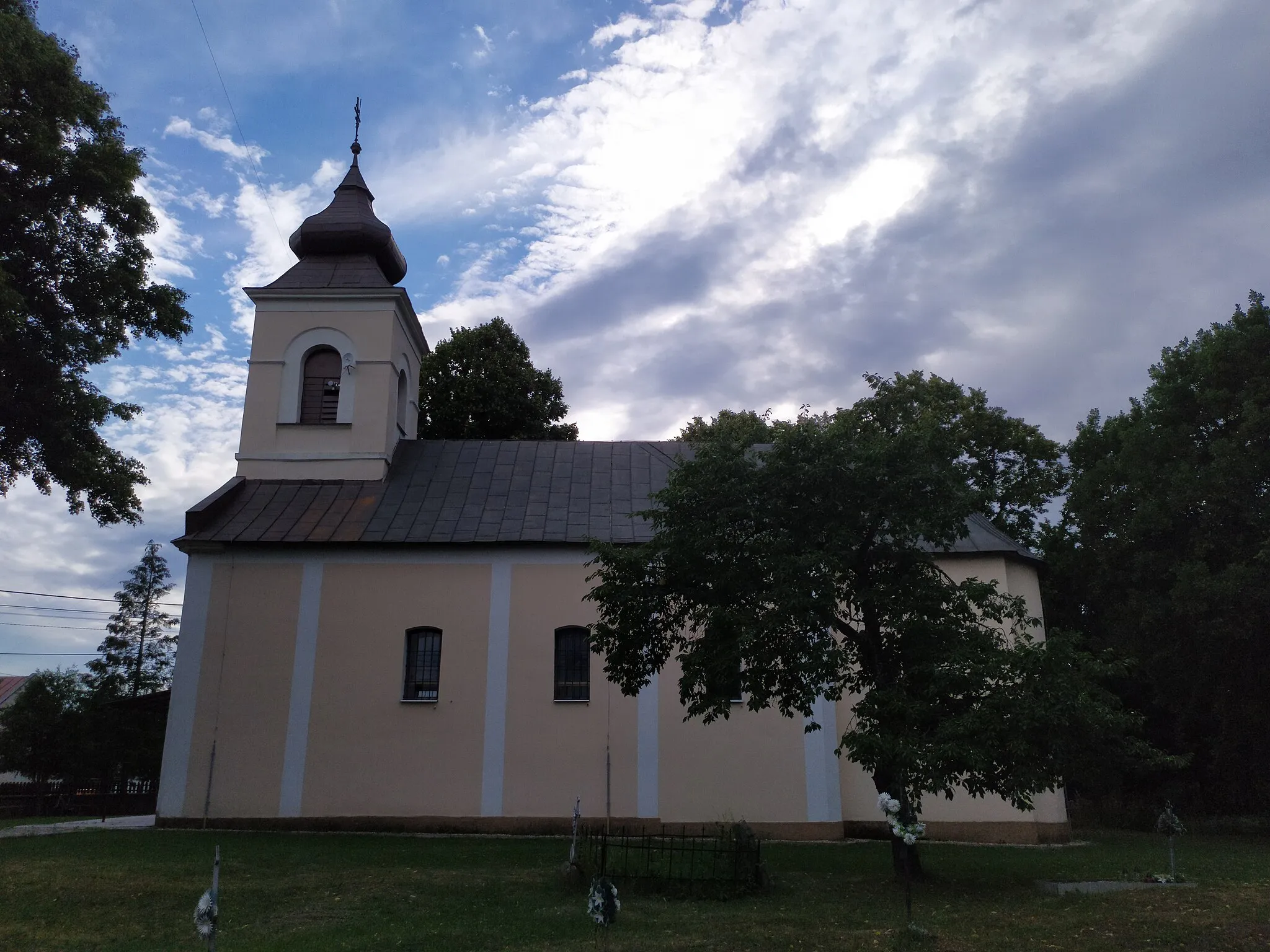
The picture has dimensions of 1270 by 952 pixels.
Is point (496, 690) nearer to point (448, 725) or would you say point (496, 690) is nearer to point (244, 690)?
point (448, 725)

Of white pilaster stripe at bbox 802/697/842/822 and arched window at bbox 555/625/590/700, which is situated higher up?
arched window at bbox 555/625/590/700

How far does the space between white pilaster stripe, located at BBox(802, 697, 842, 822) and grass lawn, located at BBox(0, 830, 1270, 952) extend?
2939 mm

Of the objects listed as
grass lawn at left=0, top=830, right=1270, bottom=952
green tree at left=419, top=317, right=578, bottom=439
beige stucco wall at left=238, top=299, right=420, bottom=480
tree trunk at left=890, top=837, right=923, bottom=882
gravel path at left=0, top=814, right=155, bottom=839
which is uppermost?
green tree at left=419, top=317, right=578, bottom=439

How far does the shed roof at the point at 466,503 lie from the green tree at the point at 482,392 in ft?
26.3

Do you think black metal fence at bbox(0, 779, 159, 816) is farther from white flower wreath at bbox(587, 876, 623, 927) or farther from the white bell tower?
white flower wreath at bbox(587, 876, 623, 927)

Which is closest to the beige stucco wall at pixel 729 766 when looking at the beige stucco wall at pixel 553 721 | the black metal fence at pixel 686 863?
the beige stucco wall at pixel 553 721

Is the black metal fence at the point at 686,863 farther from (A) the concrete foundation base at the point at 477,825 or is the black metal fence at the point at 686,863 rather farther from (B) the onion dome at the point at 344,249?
(B) the onion dome at the point at 344,249

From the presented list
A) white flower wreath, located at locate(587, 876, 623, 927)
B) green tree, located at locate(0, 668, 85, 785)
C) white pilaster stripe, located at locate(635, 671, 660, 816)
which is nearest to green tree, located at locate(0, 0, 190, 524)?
white pilaster stripe, located at locate(635, 671, 660, 816)

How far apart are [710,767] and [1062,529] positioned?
14.5 m

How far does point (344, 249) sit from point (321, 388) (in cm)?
363

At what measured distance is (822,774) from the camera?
17.8m

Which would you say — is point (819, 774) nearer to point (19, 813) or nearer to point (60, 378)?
point (60, 378)

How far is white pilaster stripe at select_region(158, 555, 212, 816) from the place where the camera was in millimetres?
17453

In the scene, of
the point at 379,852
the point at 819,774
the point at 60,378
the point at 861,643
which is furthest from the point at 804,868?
the point at 60,378
